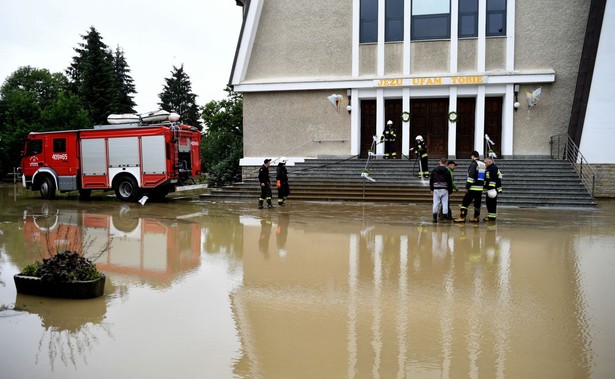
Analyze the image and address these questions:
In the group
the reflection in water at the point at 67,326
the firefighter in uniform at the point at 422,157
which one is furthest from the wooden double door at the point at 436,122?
the reflection in water at the point at 67,326

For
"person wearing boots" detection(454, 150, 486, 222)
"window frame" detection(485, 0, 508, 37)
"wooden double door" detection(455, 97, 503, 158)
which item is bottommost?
"person wearing boots" detection(454, 150, 486, 222)

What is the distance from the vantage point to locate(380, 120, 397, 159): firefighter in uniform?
2303 cm

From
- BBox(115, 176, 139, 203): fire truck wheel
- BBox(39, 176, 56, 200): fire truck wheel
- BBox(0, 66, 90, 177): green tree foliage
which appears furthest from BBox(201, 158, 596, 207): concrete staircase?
BBox(0, 66, 90, 177): green tree foliage

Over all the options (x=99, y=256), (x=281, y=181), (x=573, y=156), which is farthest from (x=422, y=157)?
(x=99, y=256)

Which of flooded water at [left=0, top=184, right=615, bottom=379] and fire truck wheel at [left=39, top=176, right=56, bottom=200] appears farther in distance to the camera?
fire truck wheel at [left=39, top=176, right=56, bottom=200]

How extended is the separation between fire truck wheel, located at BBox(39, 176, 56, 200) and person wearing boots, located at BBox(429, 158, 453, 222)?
606 inches

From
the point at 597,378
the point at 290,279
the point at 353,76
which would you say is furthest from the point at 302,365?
the point at 353,76

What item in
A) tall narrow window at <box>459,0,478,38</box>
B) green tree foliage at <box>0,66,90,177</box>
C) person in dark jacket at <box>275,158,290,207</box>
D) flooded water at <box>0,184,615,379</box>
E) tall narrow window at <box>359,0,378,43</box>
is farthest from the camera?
green tree foliage at <box>0,66,90,177</box>

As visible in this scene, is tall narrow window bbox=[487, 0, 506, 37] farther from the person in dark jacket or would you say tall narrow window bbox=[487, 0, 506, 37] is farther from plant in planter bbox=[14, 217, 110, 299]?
plant in planter bbox=[14, 217, 110, 299]

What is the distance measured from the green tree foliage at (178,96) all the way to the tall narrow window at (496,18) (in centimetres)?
4916

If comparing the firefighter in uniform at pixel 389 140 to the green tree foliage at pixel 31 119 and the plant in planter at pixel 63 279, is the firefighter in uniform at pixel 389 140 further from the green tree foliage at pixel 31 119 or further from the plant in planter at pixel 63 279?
the green tree foliage at pixel 31 119

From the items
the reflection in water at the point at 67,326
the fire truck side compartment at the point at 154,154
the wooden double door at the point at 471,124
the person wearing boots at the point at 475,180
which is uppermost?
the wooden double door at the point at 471,124

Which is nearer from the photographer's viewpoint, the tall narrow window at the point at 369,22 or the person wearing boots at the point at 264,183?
the person wearing boots at the point at 264,183

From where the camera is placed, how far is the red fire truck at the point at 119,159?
1934cm
